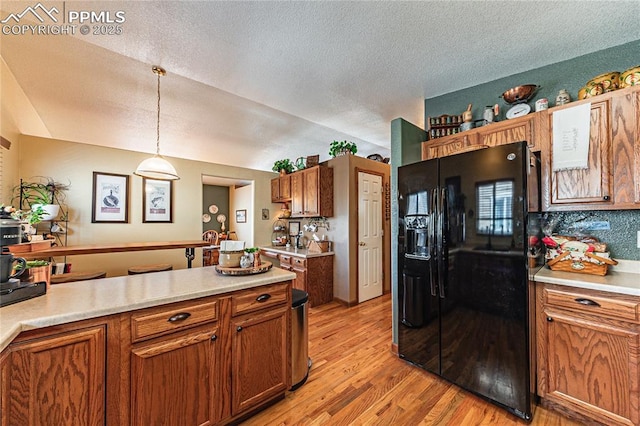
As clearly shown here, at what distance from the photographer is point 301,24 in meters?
1.70

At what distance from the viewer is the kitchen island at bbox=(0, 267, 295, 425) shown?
999 mm

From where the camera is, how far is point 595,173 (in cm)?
175

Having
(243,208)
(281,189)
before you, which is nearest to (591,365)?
(281,189)

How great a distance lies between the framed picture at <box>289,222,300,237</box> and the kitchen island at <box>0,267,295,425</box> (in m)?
3.30

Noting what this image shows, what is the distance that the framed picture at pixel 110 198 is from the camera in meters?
3.89

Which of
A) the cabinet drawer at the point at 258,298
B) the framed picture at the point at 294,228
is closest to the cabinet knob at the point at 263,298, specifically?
the cabinet drawer at the point at 258,298

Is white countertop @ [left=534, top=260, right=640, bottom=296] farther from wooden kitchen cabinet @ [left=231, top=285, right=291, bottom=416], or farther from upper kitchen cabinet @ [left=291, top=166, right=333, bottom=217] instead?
upper kitchen cabinet @ [left=291, top=166, right=333, bottom=217]

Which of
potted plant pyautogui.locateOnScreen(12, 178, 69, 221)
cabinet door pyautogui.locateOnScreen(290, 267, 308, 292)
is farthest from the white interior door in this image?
potted plant pyautogui.locateOnScreen(12, 178, 69, 221)

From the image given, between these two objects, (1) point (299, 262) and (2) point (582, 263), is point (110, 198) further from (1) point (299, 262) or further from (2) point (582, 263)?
(2) point (582, 263)

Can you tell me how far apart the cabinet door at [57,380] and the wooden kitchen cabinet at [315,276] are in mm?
2681

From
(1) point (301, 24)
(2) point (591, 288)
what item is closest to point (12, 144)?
(1) point (301, 24)

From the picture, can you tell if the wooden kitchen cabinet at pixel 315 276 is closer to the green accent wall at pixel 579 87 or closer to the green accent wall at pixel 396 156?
the green accent wall at pixel 396 156

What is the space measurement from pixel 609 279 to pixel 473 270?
0.84 m

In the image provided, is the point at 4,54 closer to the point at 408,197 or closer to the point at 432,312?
the point at 408,197
